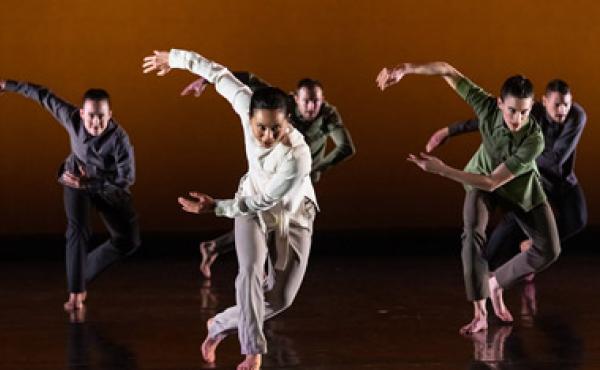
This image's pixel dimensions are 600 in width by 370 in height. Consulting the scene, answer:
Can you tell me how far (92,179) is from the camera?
18.7ft

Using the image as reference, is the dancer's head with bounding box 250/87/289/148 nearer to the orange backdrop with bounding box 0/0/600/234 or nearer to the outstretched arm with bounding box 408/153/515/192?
the outstretched arm with bounding box 408/153/515/192

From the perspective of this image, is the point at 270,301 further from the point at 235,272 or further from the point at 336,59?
the point at 336,59

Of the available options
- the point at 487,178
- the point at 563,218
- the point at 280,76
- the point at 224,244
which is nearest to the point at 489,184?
the point at 487,178

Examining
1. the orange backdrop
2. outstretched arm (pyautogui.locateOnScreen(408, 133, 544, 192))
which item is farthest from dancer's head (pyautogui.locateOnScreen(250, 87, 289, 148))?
the orange backdrop

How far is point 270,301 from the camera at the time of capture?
454cm

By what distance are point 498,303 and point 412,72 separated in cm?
114

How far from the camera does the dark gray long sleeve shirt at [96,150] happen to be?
225 inches

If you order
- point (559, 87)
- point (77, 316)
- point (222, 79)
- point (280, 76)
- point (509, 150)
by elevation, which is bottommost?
point (77, 316)

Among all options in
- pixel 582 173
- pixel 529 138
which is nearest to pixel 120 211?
pixel 529 138

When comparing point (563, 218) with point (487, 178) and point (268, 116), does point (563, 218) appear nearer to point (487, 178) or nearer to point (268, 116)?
point (487, 178)

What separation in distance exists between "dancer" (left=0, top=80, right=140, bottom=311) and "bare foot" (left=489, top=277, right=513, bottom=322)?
167cm

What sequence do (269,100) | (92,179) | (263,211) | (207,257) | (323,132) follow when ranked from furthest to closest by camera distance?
(207,257) → (323,132) → (92,179) → (263,211) → (269,100)

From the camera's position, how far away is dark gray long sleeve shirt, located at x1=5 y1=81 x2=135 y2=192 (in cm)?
572

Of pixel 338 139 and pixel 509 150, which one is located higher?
pixel 509 150
